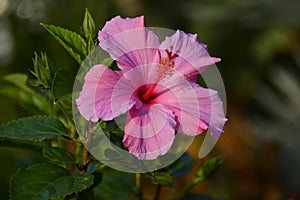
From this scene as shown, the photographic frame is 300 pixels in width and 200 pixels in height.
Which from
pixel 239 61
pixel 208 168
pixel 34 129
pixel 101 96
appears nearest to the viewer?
pixel 101 96

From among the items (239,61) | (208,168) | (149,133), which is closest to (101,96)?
(149,133)

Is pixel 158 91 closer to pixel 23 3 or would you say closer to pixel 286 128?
pixel 23 3

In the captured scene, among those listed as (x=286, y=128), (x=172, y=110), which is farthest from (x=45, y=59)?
(x=286, y=128)

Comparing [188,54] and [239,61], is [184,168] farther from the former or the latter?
[239,61]

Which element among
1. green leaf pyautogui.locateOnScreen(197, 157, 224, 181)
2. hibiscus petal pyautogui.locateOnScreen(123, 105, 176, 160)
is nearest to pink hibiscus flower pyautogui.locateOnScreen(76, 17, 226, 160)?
hibiscus petal pyautogui.locateOnScreen(123, 105, 176, 160)

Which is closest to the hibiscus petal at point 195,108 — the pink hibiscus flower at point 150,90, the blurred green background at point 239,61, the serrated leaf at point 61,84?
the pink hibiscus flower at point 150,90

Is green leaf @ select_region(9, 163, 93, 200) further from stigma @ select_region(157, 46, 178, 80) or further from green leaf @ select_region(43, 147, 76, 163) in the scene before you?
stigma @ select_region(157, 46, 178, 80)
